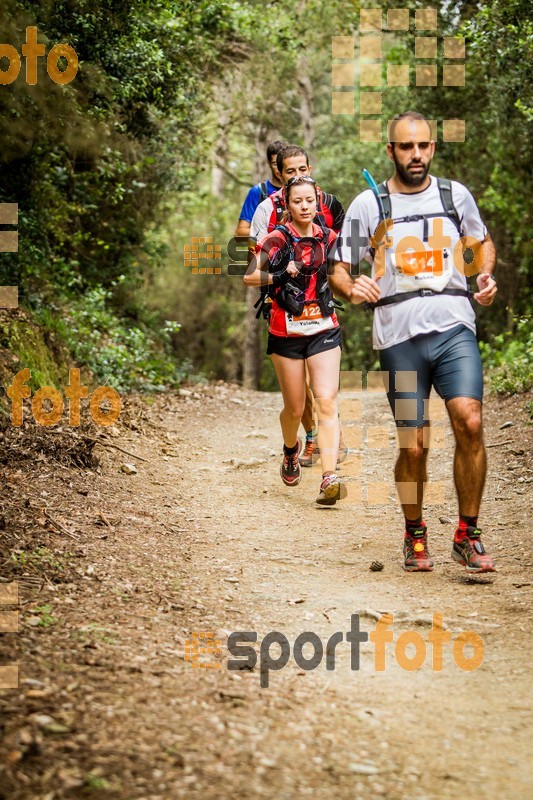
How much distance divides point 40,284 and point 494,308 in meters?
13.9

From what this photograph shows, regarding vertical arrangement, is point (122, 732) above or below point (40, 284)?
below

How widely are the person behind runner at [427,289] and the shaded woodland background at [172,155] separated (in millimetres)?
3903

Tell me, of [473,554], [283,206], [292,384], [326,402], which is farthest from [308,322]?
[473,554]

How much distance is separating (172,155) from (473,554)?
11510 mm

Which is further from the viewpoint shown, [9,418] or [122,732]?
[9,418]

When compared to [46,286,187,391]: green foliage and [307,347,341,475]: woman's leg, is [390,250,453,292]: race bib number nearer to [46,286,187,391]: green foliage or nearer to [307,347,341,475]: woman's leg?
[307,347,341,475]: woman's leg

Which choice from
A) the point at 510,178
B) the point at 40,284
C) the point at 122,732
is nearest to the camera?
the point at 122,732

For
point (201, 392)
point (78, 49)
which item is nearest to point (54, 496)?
point (78, 49)

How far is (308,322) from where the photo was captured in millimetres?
6980

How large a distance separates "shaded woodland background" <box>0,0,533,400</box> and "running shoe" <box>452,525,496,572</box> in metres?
4.90

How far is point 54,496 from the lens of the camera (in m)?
6.09

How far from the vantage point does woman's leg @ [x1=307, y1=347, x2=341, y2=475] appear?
22.7 ft

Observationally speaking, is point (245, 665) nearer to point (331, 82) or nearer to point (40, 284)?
point (40, 284)

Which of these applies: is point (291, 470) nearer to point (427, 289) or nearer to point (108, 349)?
point (427, 289)
